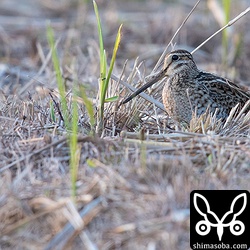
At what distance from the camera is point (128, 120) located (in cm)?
471

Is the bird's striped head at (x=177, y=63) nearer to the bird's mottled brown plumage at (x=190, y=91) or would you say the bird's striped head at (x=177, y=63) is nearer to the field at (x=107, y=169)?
the bird's mottled brown plumage at (x=190, y=91)

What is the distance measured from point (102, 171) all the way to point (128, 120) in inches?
42.0

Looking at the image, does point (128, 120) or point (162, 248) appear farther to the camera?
point (128, 120)

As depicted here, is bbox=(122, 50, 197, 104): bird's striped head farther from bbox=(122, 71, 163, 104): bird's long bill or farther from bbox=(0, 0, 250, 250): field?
bbox=(0, 0, 250, 250): field

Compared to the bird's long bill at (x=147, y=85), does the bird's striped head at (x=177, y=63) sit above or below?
above

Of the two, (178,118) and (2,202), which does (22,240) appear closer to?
(2,202)

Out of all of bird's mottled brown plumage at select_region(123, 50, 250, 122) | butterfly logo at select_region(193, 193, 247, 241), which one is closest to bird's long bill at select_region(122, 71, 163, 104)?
bird's mottled brown plumage at select_region(123, 50, 250, 122)

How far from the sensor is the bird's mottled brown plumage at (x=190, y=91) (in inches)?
202

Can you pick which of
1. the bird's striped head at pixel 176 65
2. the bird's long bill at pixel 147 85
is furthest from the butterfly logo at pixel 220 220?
the bird's striped head at pixel 176 65

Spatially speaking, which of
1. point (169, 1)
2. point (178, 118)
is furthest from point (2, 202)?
point (169, 1)

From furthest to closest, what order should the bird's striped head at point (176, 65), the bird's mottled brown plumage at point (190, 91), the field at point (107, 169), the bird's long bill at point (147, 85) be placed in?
the bird's striped head at point (176, 65), the bird's mottled brown plumage at point (190, 91), the bird's long bill at point (147, 85), the field at point (107, 169)

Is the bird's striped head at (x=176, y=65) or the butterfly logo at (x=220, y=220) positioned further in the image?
the bird's striped head at (x=176, y=65)

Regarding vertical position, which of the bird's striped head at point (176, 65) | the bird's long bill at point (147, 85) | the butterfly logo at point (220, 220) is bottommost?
the butterfly logo at point (220, 220)

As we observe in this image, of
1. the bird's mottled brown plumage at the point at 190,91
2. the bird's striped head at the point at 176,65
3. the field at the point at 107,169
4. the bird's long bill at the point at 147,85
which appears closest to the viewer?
the field at the point at 107,169
